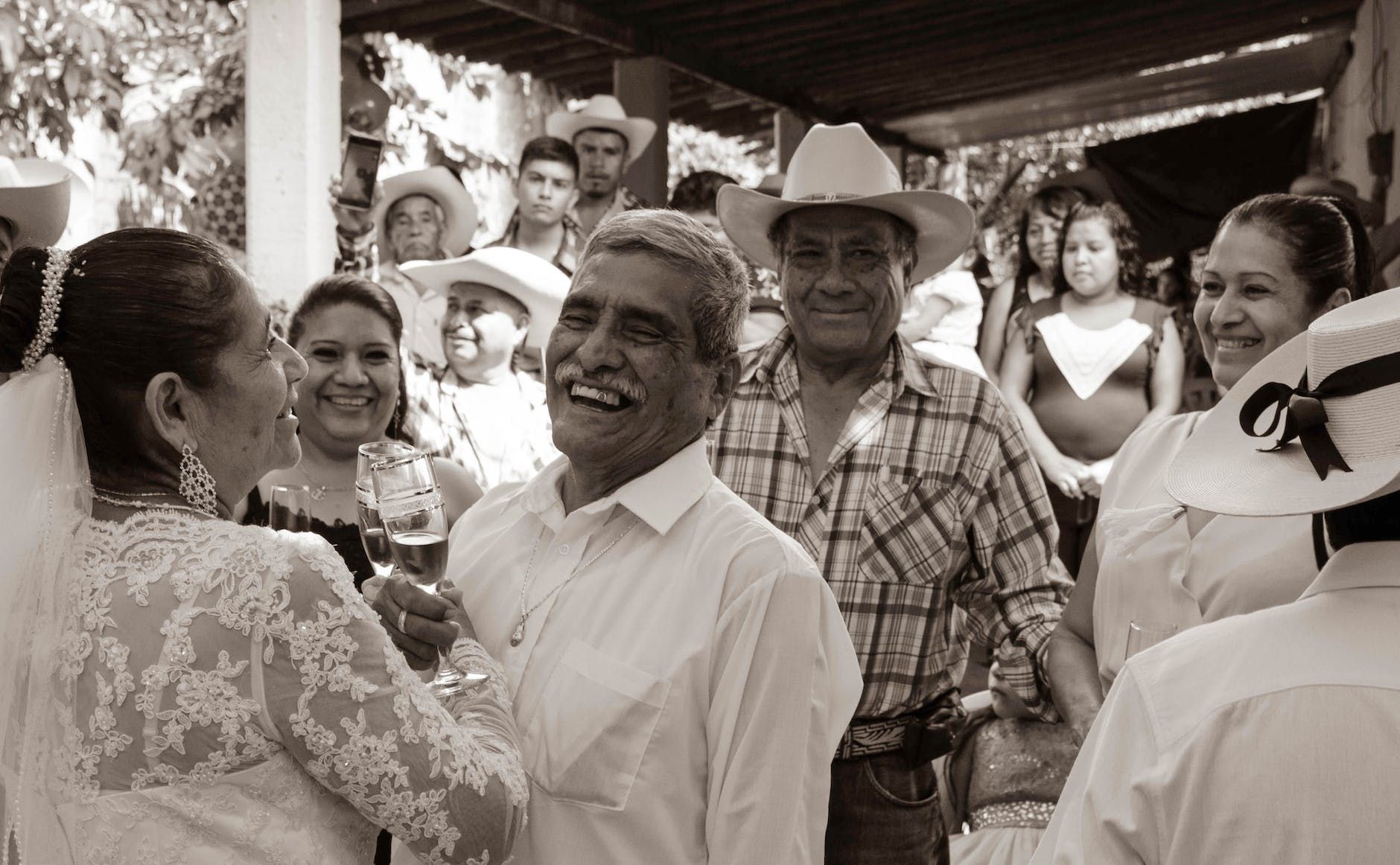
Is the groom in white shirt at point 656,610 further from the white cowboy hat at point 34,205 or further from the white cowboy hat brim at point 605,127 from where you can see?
the white cowboy hat brim at point 605,127

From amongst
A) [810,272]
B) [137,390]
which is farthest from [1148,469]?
[137,390]

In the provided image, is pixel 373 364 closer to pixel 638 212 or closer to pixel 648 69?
pixel 638 212

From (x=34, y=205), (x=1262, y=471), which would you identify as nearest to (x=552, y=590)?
(x=1262, y=471)

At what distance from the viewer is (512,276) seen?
15.8 ft

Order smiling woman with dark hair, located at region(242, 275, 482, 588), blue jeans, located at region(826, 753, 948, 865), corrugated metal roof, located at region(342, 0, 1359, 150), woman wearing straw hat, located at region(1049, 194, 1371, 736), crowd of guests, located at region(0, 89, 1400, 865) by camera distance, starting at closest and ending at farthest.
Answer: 1. crowd of guests, located at region(0, 89, 1400, 865)
2. woman wearing straw hat, located at region(1049, 194, 1371, 736)
3. blue jeans, located at region(826, 753, 948, 865)
4. smiling woman with dark hair, located at region(242, 275, 482, 588)
5. corrugated metal roof, located at region(342, 0, 1359, 150)

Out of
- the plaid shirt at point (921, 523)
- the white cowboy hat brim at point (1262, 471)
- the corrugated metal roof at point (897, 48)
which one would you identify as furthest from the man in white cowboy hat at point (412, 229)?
the white cowboy hat brim at point (1262, 471)

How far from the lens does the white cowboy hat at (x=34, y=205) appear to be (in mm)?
4273

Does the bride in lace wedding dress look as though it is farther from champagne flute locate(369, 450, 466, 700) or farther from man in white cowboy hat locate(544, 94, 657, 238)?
man in white cowboy hat locate(544, 94, 657, 238)

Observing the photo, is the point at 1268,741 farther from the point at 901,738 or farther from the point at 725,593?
the point at 901,738

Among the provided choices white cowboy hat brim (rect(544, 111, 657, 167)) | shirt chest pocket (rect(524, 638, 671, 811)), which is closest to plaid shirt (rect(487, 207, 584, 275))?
white cowboy hat brim (rect(544, 111, 657, 167))

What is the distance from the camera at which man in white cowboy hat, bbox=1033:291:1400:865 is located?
5.07 ft

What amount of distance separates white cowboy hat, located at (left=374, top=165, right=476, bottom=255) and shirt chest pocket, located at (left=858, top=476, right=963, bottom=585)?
3.81m

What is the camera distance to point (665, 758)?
211 cm

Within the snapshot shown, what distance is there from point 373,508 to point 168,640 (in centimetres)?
48
